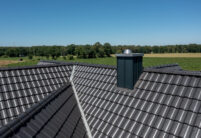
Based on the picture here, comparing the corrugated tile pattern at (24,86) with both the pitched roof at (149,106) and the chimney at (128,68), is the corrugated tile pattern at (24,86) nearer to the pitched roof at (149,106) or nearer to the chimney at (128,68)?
the pitched roof at (149,106)

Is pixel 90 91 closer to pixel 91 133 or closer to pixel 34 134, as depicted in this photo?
pixel 91 133

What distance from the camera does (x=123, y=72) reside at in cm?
660

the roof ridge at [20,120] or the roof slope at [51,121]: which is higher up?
the roof ridge at [20,120]

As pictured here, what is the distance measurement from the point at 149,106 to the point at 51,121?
3.33 meters

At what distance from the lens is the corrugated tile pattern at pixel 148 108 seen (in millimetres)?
4496

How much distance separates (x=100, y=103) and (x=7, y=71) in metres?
5.08

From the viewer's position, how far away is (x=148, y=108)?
533 centimetres

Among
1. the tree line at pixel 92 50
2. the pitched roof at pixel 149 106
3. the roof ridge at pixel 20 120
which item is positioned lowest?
the tree line at pixel 92 50

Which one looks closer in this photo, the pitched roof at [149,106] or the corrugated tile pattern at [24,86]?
the pitched roof at [149,106]

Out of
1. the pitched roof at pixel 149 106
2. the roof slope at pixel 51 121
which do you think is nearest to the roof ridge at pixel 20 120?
the roof slope at pixel 51 121

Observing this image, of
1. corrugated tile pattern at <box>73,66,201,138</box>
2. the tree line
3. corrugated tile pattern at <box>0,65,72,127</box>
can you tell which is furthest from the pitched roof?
the tree line

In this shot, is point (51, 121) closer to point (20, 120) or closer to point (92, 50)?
point (20, 120)

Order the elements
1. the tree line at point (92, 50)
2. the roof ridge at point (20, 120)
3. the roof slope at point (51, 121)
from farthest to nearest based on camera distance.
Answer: the tree line at point (92, 50), the roof slope at point (51, 121), the roof ridge at point (20, 120)

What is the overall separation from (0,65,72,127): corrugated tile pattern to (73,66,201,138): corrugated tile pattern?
6.89 feet
